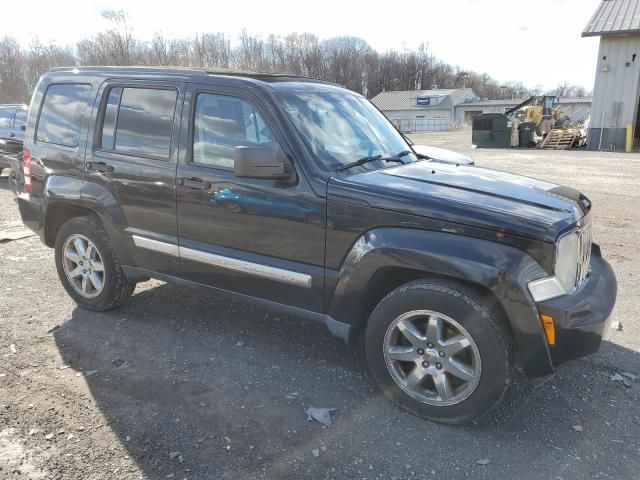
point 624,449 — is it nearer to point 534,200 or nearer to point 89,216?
point 534,200

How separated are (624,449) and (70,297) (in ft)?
15.2

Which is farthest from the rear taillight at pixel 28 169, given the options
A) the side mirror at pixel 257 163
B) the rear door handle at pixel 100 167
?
the side mirror at pixel 257 163

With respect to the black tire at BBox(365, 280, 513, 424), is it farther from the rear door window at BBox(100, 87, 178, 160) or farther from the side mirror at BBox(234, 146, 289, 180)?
the rear door window at BBox(100, 87, 178, 160)

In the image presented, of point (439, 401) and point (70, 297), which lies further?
point (70, 297)

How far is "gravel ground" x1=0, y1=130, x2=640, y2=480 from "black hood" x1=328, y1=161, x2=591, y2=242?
3.93 ft

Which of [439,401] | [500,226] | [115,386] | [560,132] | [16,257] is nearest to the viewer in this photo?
[500,226]

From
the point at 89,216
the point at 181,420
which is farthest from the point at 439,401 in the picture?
the point at 89,216

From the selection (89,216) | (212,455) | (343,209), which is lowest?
(212,455)

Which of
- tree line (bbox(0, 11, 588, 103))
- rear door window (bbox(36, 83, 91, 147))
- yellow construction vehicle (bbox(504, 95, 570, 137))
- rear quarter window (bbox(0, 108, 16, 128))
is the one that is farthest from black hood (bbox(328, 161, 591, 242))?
tree line (bbox(0, 11, 588, 103))

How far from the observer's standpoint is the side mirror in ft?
9.91

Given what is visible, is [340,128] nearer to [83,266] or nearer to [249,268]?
[249,268]

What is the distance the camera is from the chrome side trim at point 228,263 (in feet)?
10.8

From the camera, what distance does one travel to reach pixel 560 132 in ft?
81.3

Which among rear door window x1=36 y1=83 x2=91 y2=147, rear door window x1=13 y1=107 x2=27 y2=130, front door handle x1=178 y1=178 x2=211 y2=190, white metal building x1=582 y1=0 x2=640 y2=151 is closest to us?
front door handle x1=178 y1=178 x2=211 y2=190
